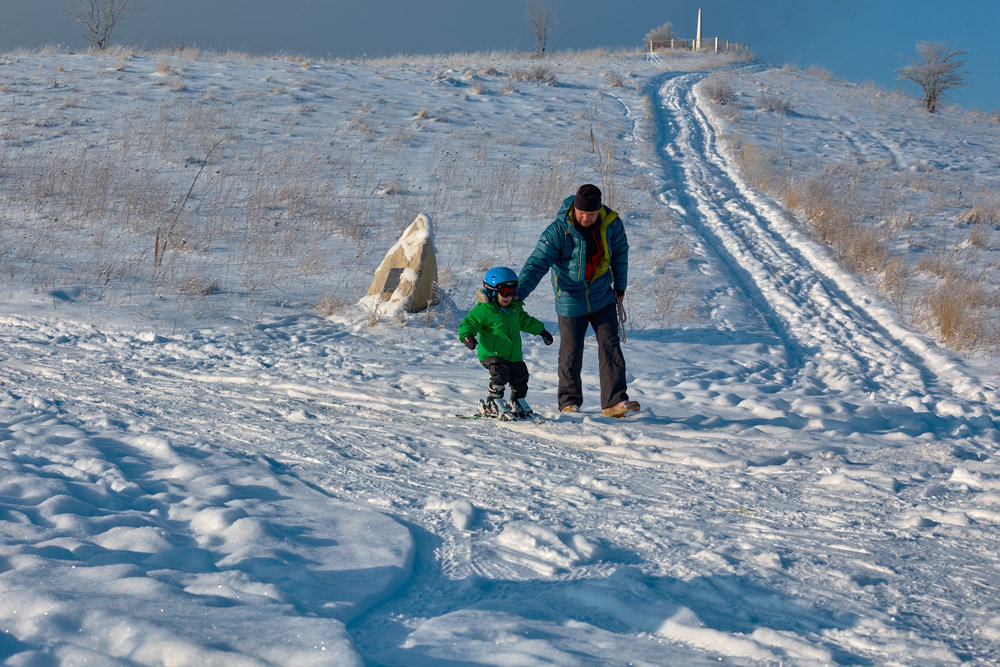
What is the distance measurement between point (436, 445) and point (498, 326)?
1.07 metres

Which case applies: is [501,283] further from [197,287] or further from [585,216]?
[197,287]

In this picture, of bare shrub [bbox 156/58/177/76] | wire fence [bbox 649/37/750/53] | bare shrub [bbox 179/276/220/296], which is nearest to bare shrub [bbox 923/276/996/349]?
bare shrub [bbox 179/276/220/296]

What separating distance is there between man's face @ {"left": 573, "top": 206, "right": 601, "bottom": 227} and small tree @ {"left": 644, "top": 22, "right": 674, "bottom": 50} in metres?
44.8

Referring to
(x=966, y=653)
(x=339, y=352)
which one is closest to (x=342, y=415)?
(x=339, y=352)

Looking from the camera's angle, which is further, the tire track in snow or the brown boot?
the tire track in snow

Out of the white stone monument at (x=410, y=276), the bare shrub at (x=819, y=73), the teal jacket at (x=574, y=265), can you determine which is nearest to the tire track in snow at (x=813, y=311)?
the teal jacket at (x=574, y=265)

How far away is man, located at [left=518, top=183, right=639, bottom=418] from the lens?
535 cm

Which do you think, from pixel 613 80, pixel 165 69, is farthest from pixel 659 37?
pixel 165 69

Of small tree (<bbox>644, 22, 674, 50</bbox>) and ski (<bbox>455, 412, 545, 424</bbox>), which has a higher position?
small tree (<bbox>644, 22, 674, 50</bbox>)

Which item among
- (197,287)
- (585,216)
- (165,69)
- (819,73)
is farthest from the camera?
(819,73)

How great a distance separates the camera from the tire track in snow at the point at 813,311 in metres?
6.46

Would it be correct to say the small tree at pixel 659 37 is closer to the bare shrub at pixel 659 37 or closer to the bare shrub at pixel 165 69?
the bare shrub at pixel 659 37

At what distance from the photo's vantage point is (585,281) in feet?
18.0

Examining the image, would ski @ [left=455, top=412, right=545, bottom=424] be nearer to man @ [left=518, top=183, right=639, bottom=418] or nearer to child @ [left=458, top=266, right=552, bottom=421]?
child @ [left=458, top=266, right=552, bottom=421]
